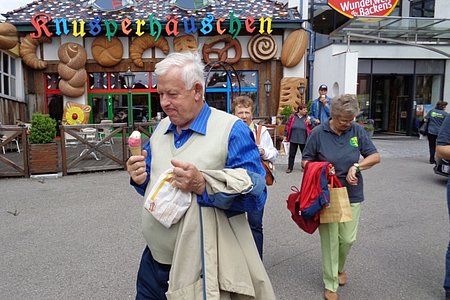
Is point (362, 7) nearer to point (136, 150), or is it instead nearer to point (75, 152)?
point (75, 152)

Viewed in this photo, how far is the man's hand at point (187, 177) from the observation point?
5.54 feet

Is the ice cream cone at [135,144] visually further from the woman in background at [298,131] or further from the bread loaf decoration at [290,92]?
the bread loaf decoration at [290,92]

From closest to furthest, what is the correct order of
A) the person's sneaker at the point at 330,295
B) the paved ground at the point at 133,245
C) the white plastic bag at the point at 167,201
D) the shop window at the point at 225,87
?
the white plastic bag at the point at 167,201, the person's sneaker at the point at 330,295, the paved ground at the point at 133,245, the shop window at the point at 225,87

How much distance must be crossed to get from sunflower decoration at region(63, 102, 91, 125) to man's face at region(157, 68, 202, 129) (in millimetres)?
16181

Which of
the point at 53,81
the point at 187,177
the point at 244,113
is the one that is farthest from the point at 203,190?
the point at 53,81

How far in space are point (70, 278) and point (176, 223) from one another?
7.85 feet

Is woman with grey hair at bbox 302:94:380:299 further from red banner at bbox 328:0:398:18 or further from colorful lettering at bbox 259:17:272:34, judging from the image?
red banner at bbox 328:0:398:18

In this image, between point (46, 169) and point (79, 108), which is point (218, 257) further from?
point (79, 108)

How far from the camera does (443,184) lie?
8.18m

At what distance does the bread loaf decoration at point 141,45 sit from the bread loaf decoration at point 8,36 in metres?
4.71

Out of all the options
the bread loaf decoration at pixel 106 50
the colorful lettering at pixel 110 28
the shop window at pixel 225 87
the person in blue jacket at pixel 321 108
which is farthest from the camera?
the shop window at pixel 225 87

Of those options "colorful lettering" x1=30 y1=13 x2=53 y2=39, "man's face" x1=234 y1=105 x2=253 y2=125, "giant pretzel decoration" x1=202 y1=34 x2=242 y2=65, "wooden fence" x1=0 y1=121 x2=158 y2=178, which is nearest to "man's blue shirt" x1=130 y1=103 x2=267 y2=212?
"man's face" x1=234 y1=105 x2=253 y2=125

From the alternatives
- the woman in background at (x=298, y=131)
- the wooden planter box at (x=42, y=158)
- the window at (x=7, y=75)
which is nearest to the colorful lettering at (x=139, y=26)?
the window at (x=7, y=75)

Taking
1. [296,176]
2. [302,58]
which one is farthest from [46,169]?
[302,58]
